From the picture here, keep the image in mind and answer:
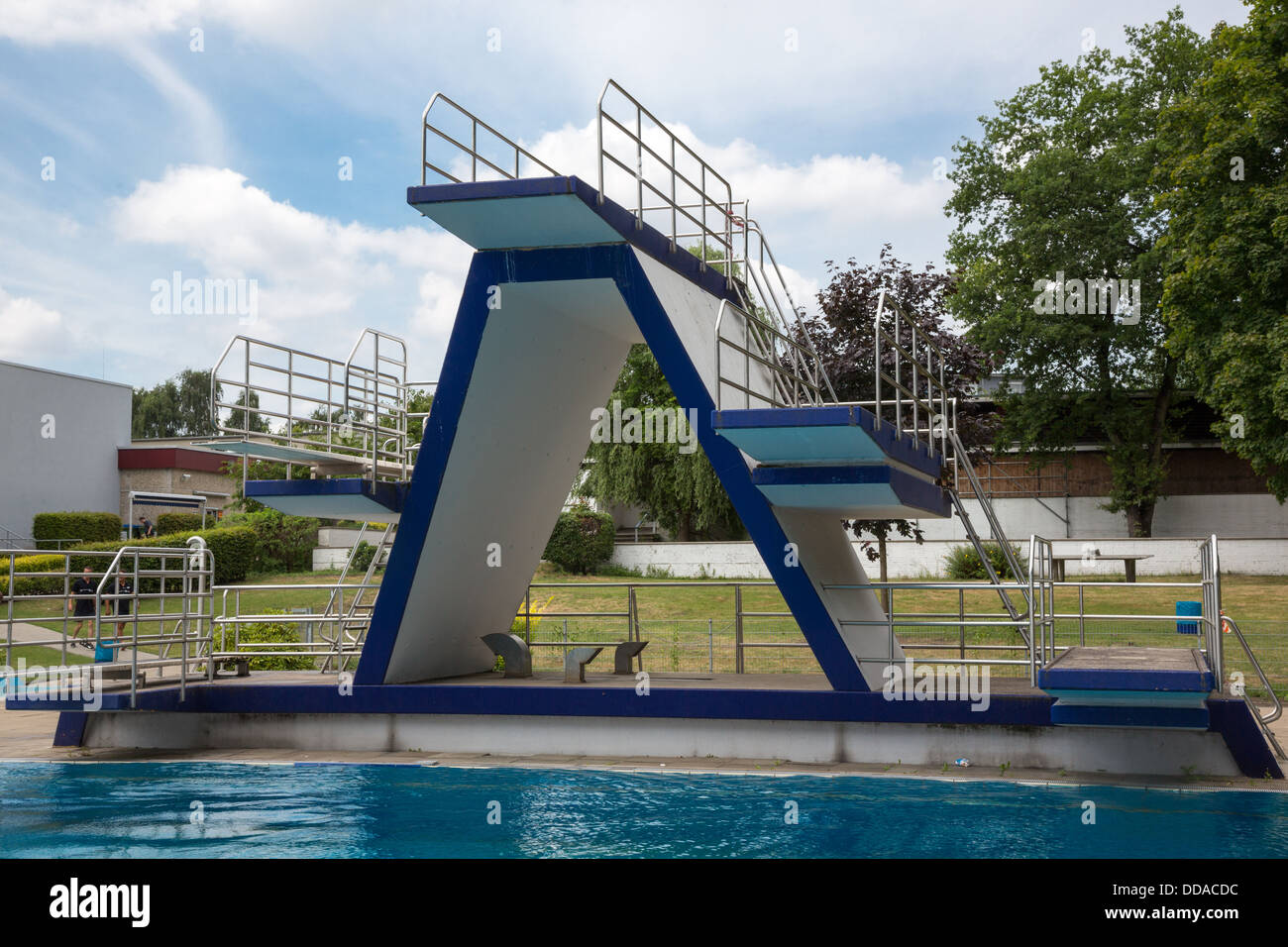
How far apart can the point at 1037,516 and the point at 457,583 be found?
98.4 feet

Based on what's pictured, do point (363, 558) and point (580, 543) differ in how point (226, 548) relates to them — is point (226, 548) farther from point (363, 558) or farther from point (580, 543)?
point (580, 543)

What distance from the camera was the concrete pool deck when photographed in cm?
1080

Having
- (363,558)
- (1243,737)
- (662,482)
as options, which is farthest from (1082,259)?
(1243,737)

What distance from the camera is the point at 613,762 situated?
12.2 meters

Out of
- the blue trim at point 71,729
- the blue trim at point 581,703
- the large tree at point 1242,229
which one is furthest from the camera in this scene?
the large tree at point 1242,229

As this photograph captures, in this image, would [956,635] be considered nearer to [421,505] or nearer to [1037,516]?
[421,505]

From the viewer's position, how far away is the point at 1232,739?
10.8 m

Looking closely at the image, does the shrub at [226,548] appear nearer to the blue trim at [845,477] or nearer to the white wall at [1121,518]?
the white wall at [1121,518]

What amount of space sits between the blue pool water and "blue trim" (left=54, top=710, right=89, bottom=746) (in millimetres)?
1851

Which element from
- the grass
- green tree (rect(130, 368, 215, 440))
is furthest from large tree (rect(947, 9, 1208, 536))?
green tree (rect(130, 368, 215, 440))

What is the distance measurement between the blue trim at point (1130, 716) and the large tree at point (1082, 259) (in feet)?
86.7

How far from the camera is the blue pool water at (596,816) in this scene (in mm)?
8586

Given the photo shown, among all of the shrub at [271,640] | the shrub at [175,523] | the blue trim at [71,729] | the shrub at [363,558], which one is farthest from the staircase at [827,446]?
the shrub at [175,523]
